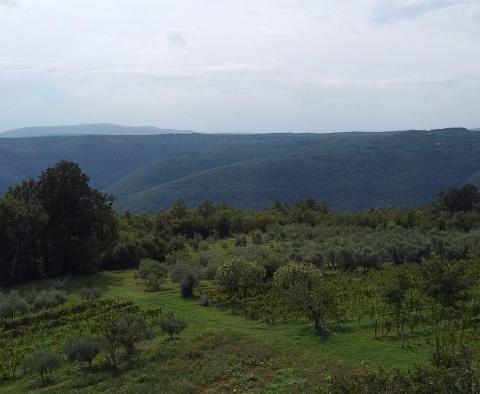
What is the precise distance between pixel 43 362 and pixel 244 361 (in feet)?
29.3

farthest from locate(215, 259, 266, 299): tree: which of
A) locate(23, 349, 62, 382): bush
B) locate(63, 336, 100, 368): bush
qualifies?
locate(23, 349, 62, 382): bush

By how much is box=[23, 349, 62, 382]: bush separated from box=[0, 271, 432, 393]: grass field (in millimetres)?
548

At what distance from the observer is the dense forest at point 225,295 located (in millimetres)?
23188

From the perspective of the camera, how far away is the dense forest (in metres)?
23.2

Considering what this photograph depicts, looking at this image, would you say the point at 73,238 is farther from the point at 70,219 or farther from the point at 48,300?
the point at 48,300

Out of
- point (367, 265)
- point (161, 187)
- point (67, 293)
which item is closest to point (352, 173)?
point (161, 187)

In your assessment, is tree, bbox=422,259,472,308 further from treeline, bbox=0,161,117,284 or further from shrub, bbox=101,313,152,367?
treeline, bbox=0,161,117,284

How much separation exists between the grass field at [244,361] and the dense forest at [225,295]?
4.9 inches

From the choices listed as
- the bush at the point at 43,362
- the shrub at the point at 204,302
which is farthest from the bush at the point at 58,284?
the bush at the point at 43,362

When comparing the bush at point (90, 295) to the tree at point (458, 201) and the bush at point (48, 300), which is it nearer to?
the bush at point (48, 300)

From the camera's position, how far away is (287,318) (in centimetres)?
3111

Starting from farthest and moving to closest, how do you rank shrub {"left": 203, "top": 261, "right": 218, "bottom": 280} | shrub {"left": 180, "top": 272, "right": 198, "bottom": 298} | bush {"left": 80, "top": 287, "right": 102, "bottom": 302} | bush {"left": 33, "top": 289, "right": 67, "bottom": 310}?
shrub {"left": 203, "top": 261, "right": 218, "bottom": 280}
bush {"left": 80, "top": 287, "right": 102, "bottom": 302}
shrub {"left": 180, "top": 272, "right": 198, "bottom": 298}
bush {"left": 33, "top": 289, "right": 67, "bottom": 310}

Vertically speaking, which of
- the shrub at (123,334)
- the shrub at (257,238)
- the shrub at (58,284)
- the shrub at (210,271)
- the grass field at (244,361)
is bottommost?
the shrub at (58,284)

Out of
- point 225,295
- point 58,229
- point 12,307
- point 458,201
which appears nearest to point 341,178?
point 458,201
